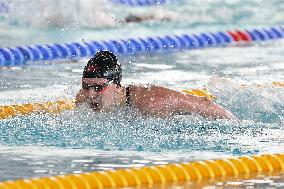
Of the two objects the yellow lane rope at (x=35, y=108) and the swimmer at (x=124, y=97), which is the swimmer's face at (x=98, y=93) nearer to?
the swimmer at (x=124, y=97)

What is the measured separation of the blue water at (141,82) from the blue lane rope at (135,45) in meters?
0.20

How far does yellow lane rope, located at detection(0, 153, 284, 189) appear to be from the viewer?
470cm

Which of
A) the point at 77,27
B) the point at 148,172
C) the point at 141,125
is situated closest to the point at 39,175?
the point at 148,172

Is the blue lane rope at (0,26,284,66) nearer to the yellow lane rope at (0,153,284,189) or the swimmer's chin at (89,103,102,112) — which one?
the swimmer's chin at (89,103,102,112)

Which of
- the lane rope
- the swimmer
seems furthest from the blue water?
the lane rope

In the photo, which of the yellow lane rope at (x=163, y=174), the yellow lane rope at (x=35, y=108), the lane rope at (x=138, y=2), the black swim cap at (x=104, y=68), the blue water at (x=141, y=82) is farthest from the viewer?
the lane rope at (x=138, y=2)

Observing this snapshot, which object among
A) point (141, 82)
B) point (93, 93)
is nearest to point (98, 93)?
point (93, 93)

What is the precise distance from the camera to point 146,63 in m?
8.91

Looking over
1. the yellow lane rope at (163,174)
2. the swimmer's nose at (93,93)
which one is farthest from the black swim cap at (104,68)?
the yellow lane rope at (163,174)

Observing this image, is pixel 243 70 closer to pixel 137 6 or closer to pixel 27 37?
pixel 27 37

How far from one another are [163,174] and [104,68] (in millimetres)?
1249

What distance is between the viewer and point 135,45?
31.3 ft

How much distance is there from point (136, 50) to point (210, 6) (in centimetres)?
299

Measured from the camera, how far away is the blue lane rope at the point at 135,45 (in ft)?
29.5
